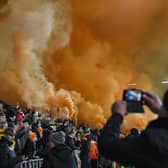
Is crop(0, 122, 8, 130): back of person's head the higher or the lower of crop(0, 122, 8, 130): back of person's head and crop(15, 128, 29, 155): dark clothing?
the higher

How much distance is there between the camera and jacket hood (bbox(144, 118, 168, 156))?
7.25 feet

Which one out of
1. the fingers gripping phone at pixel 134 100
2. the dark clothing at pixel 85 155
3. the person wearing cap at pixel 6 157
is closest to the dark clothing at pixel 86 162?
the dark clothing at pixel 85 155

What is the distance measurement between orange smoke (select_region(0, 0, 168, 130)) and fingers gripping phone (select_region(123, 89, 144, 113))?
15.0 metres

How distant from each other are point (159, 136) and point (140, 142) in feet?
0.31

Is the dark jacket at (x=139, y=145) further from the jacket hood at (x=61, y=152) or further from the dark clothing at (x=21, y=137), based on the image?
the dark clothing at (x=21, y=137)

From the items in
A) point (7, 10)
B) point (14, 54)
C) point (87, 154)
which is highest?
point (7, 10)

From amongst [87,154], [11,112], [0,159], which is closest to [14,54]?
[11,112]

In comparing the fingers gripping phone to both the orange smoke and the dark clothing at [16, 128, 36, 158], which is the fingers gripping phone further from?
the orange smoke

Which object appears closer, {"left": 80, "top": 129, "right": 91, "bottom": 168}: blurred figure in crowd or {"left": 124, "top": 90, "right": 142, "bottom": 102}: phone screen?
{"left": 124, "top": 90, "right": 142, "bottom": 102}: phone screen

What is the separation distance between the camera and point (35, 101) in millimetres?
18797

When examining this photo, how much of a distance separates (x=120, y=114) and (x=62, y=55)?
19.8 metres

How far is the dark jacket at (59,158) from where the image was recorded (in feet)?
17.3

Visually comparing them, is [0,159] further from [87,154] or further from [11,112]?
[11,112]

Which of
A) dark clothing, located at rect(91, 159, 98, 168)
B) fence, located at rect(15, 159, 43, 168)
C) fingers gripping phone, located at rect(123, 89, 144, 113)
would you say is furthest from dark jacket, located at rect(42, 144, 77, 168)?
dark clothing, located at rect(91, 159, 98, 168)
